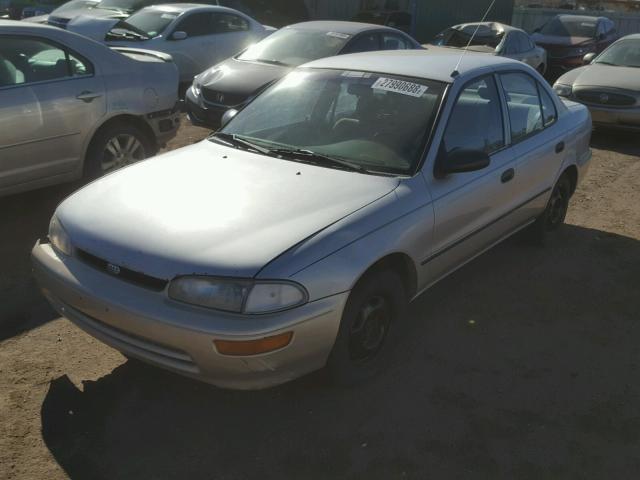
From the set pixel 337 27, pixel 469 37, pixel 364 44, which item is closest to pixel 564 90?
pixel 364 44

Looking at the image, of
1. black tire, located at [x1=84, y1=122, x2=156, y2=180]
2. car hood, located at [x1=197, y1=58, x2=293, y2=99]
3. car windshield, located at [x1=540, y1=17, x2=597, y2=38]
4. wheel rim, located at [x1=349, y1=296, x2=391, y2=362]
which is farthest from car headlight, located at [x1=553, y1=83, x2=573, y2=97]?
wheel rim, located at [x1=349, y1=296, x2=391, y2=362]

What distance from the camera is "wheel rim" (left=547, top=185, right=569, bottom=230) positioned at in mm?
5527

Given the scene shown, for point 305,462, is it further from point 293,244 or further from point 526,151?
point 526,151

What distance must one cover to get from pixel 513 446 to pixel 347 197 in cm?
142

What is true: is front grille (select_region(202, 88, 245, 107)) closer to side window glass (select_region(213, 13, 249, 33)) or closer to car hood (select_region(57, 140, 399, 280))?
side window glass (select_region(213, 13, 249, 33))

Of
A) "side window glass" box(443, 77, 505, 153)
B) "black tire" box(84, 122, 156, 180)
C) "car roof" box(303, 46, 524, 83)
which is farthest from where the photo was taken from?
"black tire" box(84, 122, 156, 180)

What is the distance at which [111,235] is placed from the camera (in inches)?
125

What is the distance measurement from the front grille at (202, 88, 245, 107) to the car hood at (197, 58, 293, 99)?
27 mm

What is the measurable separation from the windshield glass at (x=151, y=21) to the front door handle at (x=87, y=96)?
5560 mm

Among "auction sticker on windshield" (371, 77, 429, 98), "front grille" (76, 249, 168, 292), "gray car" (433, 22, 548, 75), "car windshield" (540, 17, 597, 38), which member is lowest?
"car windshield" (540, 17, 597, 38)

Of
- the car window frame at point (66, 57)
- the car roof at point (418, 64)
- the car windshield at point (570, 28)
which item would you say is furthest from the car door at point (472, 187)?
A: the car windshield at point (570, 28)

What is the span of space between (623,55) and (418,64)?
7.39 m

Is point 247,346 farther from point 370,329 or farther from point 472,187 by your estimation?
point 472,187

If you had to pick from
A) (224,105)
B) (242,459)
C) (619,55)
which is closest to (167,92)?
(224,105)
